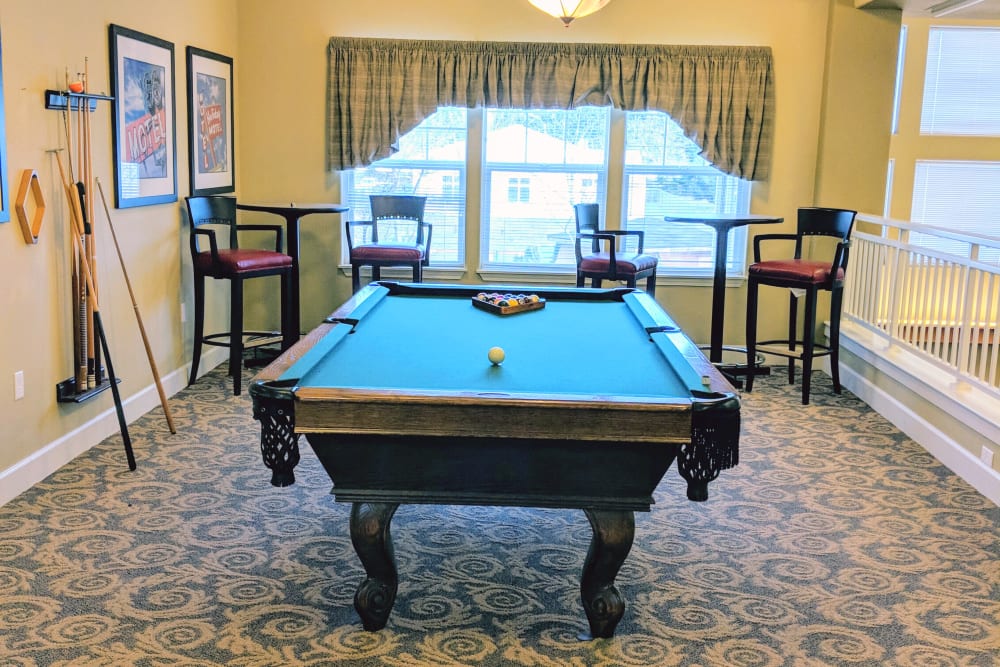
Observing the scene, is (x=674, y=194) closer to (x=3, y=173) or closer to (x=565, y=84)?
(x=565, y=84)

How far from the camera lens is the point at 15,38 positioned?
3.76 m

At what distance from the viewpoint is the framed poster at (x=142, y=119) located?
4750 millimetres

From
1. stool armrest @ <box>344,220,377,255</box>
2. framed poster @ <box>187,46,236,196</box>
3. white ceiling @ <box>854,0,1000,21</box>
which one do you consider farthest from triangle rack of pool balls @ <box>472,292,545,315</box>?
white ceiling @ <box>854,0,1000,21</box>

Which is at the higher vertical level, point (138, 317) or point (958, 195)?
point (958, 195)

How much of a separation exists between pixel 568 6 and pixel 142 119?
2.36m

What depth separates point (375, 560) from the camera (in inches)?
107

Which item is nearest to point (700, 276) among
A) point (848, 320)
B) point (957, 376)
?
point (848, 320)

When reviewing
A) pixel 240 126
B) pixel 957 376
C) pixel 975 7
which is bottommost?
pixel 957 376

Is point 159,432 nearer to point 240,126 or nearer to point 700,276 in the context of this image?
point 240,126

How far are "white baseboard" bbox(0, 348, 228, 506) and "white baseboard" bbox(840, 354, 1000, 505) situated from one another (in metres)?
3.86

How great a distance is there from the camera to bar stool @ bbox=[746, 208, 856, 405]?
18.1 ft

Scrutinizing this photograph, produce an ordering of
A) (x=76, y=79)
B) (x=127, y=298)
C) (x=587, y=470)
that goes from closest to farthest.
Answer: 1. (x=587, y=470)
2. (x=76, y=79)
3. (x=127, y=298)

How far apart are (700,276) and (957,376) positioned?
7.69 ft

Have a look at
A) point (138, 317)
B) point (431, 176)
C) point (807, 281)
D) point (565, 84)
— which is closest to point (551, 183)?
point (565, 84)
